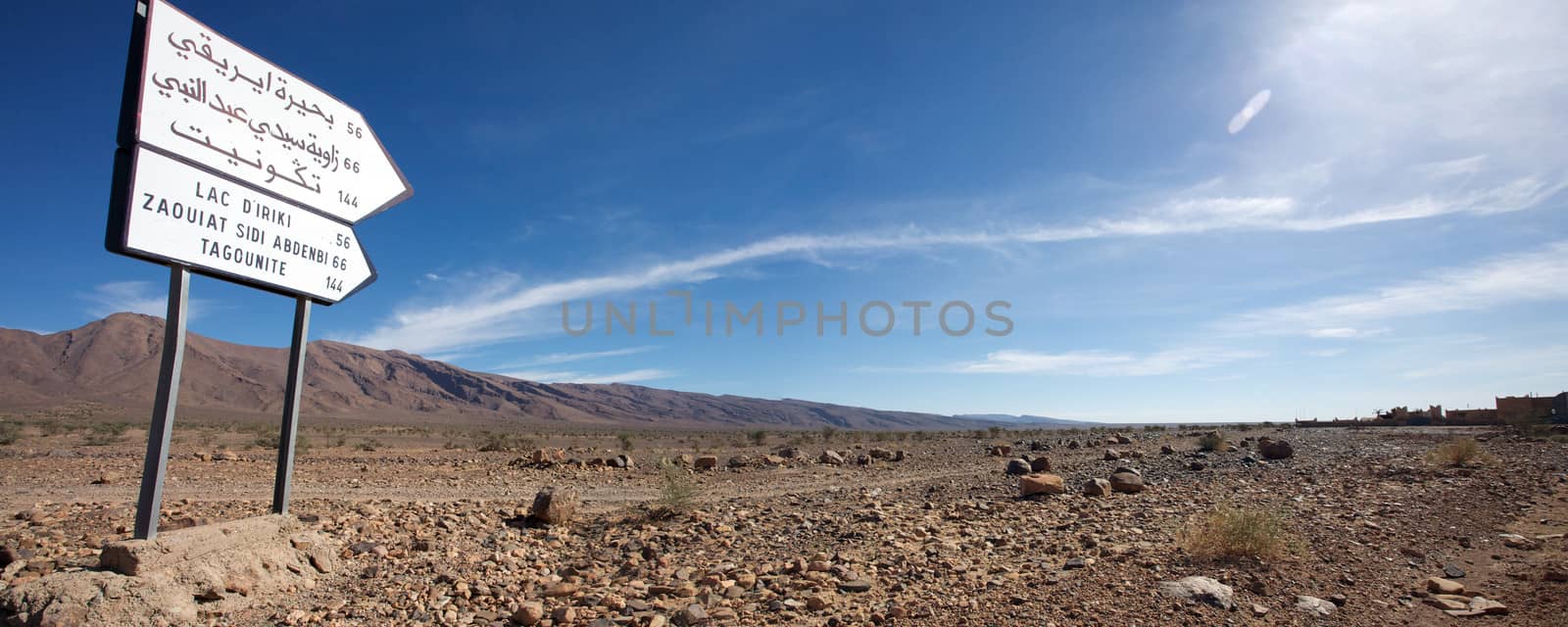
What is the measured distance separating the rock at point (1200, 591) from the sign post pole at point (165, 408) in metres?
8.77

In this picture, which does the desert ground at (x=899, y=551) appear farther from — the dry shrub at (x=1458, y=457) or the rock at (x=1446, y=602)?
the dry shrub at (x=1458, y=457)

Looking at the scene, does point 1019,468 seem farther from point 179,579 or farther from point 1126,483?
point 179,579

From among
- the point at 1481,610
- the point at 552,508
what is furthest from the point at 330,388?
the point at 1481,610

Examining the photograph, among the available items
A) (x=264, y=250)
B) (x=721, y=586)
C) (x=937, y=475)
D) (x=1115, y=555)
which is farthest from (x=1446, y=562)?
(x=264, y=250)

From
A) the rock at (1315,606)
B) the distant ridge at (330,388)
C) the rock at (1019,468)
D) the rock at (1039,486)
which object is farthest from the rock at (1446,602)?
the distant ridge at (330,388)

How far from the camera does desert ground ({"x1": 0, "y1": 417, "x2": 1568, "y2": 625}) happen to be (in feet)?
19.5

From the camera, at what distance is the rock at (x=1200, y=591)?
5879 millimetres

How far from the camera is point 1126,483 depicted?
12117mm

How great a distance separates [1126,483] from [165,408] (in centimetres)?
1281

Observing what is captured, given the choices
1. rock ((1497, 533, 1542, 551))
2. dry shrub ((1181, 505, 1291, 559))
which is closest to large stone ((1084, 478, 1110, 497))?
dry shrub ((1181, 505, 1291, 559))

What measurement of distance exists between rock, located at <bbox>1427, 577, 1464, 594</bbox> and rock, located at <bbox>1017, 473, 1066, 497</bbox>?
557 centimetres

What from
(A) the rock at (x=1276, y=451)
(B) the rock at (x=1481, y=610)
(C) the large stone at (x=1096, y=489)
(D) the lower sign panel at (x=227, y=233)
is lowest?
(B) the rock at (x=1481, y=610)

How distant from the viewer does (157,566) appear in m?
5.95

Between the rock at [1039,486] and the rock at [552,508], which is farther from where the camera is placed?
the rock at [1039,486]
